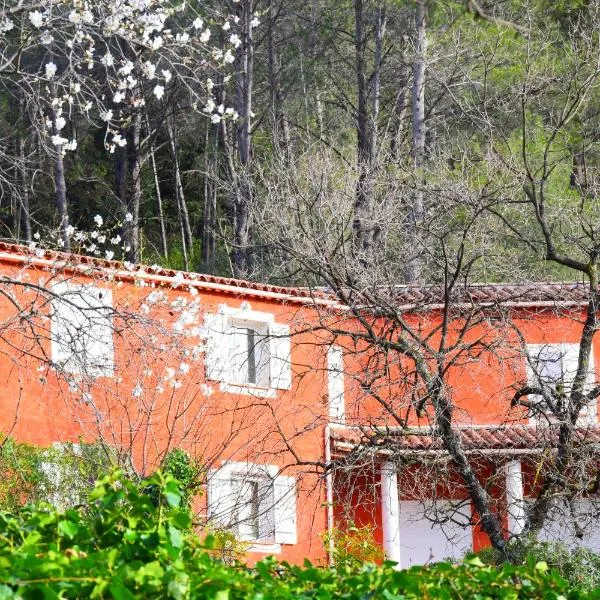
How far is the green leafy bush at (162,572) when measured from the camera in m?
3.82

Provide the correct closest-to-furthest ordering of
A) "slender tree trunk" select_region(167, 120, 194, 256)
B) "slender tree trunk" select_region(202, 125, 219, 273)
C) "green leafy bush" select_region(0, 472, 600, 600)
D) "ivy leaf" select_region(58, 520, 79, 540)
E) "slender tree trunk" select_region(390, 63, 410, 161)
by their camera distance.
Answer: "green leafy bush" select_region(0, 472, 600, 600) → "ivy leaf" select_region(58, 520, 79, 540) → "slender tree trunk" select_region(390, 63, 410, 161) → "slender tree trunk" select_region(202, 125, 219, 273) → "slender tree trunk" select_region(167, 120, 194, 256)

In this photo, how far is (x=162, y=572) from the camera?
12.9 feet

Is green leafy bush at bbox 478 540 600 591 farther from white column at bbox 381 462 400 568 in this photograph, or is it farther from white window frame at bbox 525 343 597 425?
white column at bbox 381 462 400 568

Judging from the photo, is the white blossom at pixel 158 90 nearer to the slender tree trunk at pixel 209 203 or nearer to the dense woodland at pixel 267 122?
the dense woodland at pixel 267 122

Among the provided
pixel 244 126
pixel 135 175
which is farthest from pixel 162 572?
pixel 135 175

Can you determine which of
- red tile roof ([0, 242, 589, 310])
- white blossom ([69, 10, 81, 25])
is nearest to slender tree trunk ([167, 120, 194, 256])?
red tile roof ([0, 242, 589, 310])

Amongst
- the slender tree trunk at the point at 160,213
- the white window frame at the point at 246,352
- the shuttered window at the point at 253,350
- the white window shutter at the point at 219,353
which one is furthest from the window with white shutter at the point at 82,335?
the slender tree trunk at the point at 160,213

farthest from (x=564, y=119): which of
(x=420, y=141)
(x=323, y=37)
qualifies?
(x=323, y=37)

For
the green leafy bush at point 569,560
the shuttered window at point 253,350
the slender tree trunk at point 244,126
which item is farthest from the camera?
the slender tree trunk at point 244,126

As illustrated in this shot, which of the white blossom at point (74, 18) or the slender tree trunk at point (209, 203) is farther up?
the slender tree trunk at point (209, 203)

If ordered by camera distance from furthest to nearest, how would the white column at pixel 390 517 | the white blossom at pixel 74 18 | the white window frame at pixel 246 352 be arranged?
the white column at pixel 390 517
the white window frame at pixel 246 352
the white blossom at pixel 74 18

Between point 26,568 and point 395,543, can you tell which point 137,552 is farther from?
point 395,543

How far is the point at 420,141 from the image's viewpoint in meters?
28.3

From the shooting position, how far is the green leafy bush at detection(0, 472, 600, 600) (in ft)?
12.5
